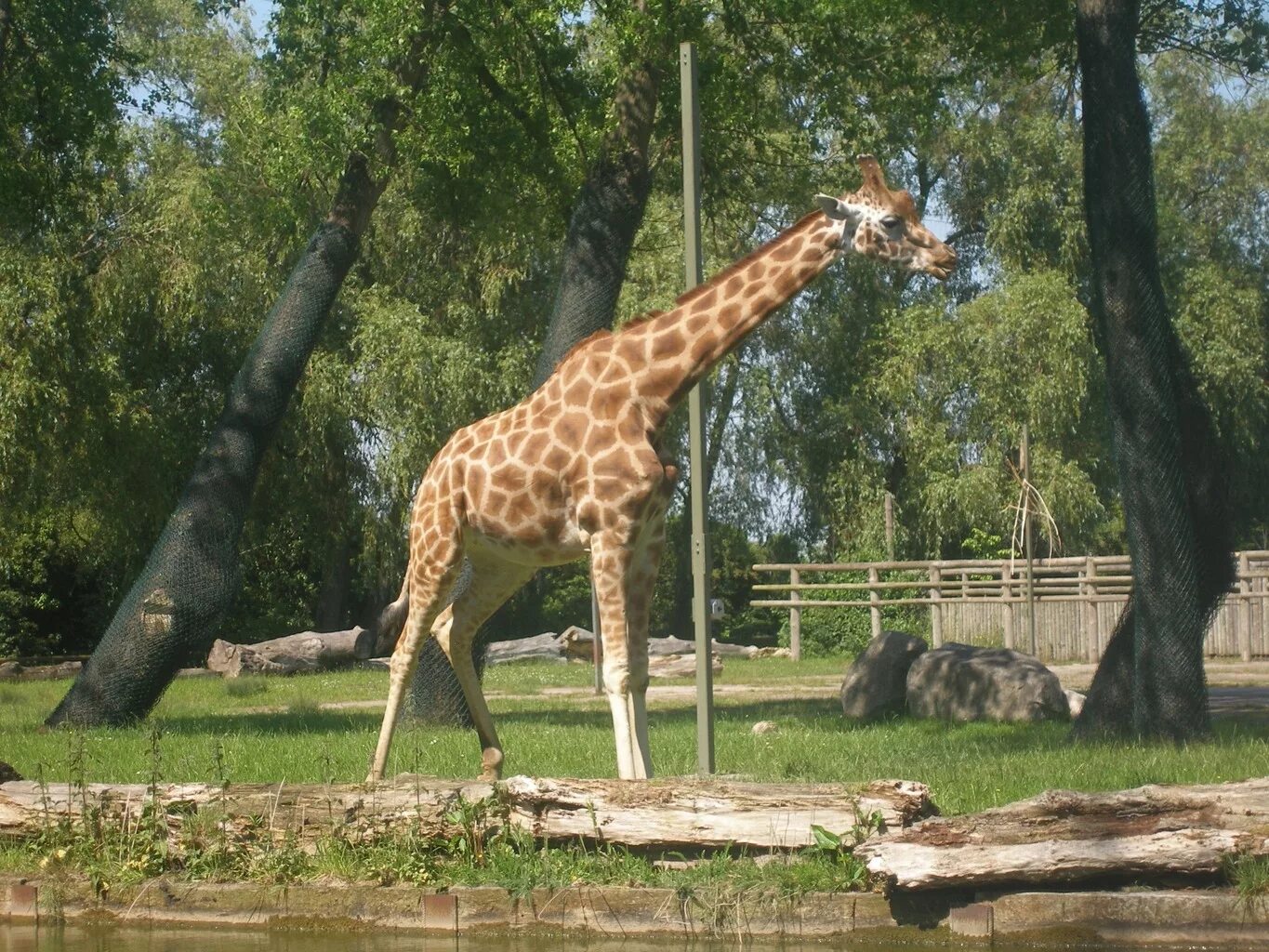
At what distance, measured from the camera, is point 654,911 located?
750cm

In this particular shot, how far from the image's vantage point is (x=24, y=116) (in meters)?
18.5

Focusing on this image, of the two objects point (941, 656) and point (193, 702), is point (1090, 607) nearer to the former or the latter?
point (941, 656)

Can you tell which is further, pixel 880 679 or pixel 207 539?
pixel 880 679

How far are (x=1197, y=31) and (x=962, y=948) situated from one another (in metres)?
12.8

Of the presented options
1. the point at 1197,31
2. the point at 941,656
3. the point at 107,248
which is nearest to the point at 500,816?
the point at 941,656

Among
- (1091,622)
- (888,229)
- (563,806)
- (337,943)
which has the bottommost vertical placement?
(337,943)

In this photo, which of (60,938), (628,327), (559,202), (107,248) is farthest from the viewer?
(107,248)

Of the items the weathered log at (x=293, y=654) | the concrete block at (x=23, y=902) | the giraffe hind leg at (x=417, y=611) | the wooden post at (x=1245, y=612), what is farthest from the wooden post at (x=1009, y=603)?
the concrete block at (x=23, y=902)

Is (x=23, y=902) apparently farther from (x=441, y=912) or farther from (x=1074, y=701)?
(x=1074, y=701)

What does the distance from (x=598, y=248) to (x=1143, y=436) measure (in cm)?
613

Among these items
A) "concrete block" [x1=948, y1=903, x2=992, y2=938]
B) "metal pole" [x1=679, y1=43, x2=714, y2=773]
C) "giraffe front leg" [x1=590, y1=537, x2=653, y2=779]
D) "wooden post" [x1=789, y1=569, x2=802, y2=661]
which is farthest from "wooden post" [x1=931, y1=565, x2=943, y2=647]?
"concrete block" [x1=948, y1=903, x2=992, y2=938]

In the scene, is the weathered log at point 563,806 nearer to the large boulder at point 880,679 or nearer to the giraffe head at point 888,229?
the giraffe head at point 888,229

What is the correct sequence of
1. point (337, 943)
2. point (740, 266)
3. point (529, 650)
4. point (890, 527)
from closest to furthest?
point (337, 943) → point (740, 266) → point (529, 650) → point (890, 527)

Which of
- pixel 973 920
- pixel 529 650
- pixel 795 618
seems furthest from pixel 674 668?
pixel 973 920
